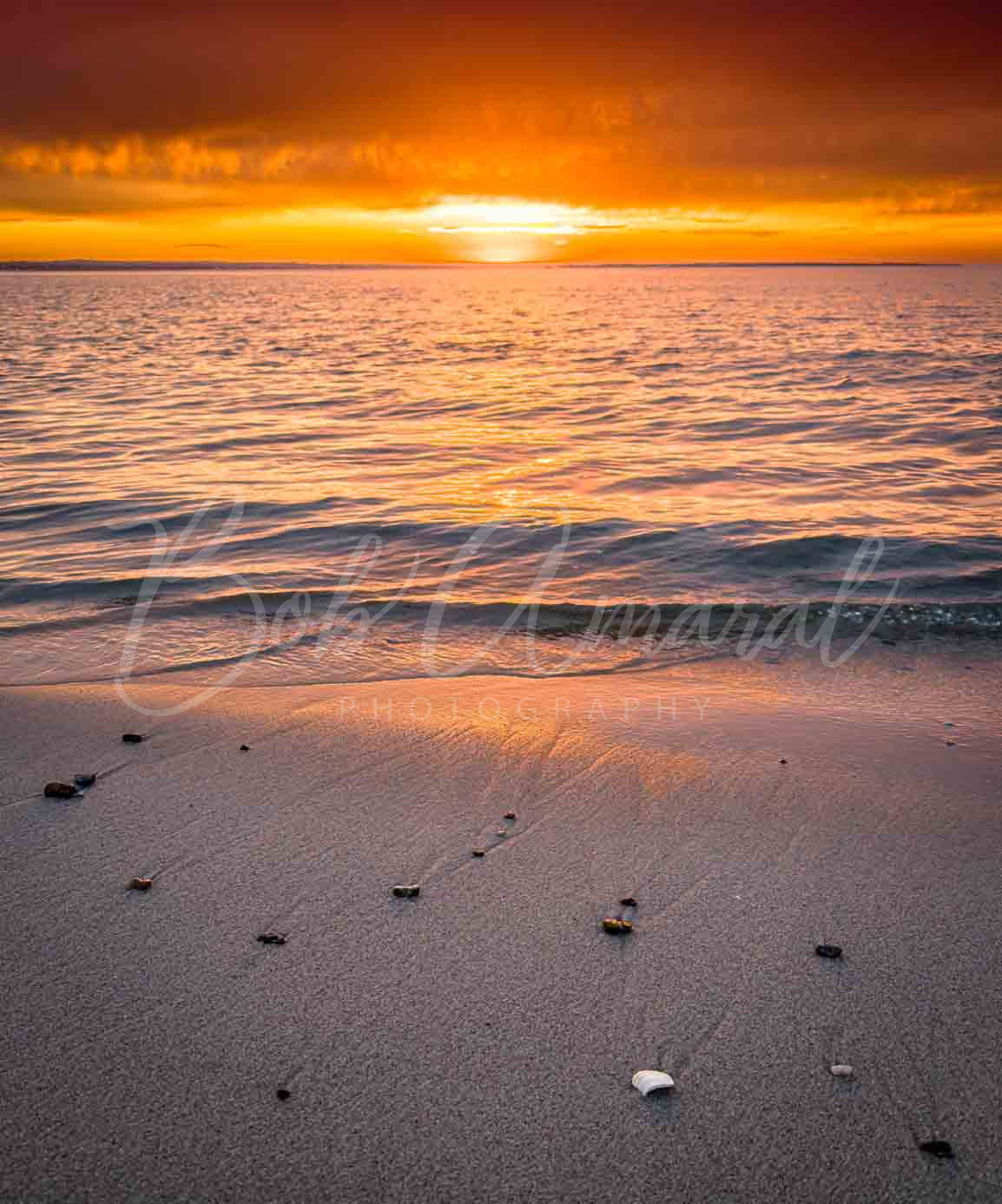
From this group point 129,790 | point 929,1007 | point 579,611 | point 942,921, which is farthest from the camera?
point 579,611

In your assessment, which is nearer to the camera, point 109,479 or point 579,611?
point 579,611

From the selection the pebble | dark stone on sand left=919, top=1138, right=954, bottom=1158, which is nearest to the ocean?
the pebble

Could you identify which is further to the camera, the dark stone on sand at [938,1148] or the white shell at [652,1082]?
the white shell at [652,1082]

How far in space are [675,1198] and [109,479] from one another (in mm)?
12985

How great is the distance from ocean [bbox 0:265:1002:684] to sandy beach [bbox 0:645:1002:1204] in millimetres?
1848

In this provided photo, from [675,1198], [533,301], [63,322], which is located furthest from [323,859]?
[533,301]

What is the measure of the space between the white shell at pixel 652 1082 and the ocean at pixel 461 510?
3957 millimetres

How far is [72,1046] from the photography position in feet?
9.43

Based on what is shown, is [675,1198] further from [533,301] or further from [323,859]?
[533,301]

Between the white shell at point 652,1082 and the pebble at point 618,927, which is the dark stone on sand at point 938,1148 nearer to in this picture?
the white shell at point 652,1082

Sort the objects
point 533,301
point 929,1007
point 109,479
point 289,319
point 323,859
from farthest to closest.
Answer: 1. point 533,301
2. point 289,319
3. point 109,479
4. point 323,859
5. point 929,1007

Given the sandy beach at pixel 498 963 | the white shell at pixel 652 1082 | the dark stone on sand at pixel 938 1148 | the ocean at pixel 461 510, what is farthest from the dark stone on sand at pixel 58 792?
the dark stone on sand at pixel 938 1148

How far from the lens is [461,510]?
1153cm

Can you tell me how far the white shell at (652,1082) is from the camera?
8.93 feet
